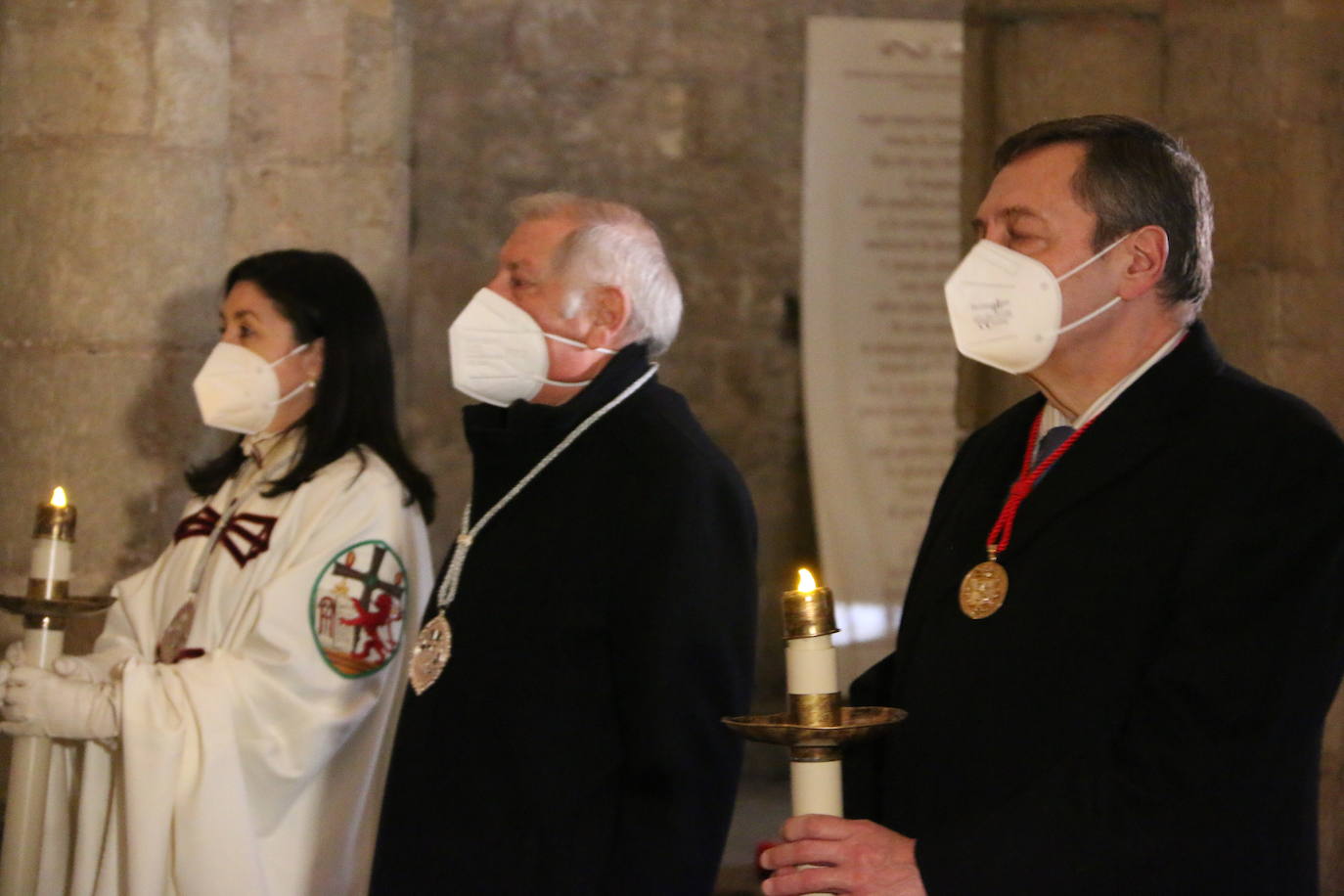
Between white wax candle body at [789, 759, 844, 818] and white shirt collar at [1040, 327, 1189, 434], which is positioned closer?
white wax candle body at [789, 759, 844, 818]

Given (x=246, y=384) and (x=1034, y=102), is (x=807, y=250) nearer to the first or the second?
(x=1034, y=102)

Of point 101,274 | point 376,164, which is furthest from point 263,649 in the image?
point 376,164

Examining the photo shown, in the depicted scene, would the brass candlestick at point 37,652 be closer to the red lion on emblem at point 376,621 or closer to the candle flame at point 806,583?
the red lion on emblem at point 376,621

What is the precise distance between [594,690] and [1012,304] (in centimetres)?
87

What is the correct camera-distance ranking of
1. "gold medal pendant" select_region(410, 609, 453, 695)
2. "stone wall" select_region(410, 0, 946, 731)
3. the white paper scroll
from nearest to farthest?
"gold medal pendant" select_region(410, 609, 453, 695) < "stone wall" select_region(410, 0, 946, 731) < the white paper scroll

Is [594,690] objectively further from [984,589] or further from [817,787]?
[817,787]

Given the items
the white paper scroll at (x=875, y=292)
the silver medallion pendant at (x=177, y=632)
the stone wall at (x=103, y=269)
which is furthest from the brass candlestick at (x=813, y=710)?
the white paper scroll at (x=875, y=292)

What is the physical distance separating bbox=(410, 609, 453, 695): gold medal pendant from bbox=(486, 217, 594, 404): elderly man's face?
447mm

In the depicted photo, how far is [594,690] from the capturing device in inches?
98.4

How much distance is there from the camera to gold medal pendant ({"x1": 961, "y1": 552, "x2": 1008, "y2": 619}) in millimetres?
1979

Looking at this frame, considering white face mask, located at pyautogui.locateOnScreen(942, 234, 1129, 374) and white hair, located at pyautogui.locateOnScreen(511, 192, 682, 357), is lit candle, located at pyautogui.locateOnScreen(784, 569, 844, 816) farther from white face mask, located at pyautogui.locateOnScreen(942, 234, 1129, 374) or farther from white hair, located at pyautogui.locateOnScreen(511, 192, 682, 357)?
white hair, located at pyautogui.locateOnScreen(511, 192, 682, 357)

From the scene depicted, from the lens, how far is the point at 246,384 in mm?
3371

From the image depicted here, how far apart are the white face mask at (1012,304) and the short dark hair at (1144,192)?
0.15ft

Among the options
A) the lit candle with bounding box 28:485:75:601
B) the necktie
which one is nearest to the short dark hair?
the necktie
